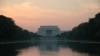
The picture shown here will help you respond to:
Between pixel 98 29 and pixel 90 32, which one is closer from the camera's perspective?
pixel 98 29

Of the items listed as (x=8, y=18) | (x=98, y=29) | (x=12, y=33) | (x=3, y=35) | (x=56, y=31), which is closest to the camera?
(x=98, y=29)

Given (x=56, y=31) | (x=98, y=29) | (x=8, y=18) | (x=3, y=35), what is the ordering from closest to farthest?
(x=98, y=29), (x=3, y=35), (x=8, y=18), (x=56, y=31)

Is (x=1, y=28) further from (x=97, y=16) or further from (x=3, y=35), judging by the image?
(x=97, y=16)

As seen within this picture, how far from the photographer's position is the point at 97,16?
9012 cm

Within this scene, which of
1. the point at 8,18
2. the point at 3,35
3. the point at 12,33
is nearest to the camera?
the point at 3,35

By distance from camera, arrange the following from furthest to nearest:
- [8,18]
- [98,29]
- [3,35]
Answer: [8,18]
[3,35]
[98,29]

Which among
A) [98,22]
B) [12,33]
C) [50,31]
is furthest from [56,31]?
[98,22]

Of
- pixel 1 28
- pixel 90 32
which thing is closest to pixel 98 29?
pixel 90 32

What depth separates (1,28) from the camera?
83.0 m

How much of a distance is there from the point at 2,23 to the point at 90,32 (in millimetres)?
22808

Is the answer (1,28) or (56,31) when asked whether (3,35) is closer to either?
(1,28)

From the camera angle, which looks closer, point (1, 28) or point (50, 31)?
point (1, 28)

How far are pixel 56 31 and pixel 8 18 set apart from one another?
9236cm

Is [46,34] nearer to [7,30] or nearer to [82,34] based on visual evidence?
[82,34]
